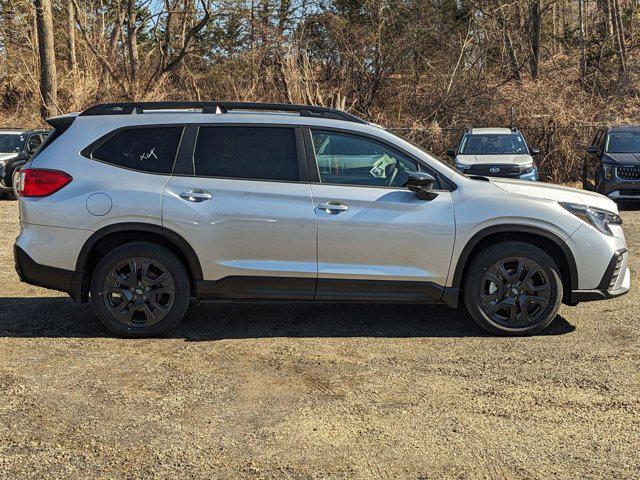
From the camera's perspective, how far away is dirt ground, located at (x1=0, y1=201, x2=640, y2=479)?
3.63 metres

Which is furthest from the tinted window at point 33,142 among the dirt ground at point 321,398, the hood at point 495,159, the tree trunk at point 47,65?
the dirt ground at point 321,398

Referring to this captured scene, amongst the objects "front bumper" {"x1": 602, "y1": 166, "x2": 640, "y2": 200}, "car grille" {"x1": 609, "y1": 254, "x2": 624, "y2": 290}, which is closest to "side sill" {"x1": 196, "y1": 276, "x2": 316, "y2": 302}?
"car grille" {"x1": 609, "y1": 254, "x2": 624, "y2": 290}

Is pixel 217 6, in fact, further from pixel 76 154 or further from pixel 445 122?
pixel 76 154

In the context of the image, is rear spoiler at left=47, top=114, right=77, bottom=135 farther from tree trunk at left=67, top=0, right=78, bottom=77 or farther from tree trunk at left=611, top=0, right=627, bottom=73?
tree trunk at left=611, top=0, right=627, bottom=73

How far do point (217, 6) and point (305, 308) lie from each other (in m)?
22.0

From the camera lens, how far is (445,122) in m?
25.3

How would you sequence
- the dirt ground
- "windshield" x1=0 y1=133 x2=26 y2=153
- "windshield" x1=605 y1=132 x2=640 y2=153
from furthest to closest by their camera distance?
"windshield" x1=0 y1=133 x2=26 y2=153 → "windshield" x1=605 y1=132 x2=640 y2=153 → the dirt ground

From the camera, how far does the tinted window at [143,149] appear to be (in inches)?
232

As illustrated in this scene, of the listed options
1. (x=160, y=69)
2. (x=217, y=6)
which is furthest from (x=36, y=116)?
(x=217, y=6)

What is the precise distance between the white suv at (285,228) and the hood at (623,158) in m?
10.1

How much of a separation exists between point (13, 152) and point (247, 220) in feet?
46.9

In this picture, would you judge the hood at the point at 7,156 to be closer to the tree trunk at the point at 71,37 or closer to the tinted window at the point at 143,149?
the tree trunk at the point at 71,37

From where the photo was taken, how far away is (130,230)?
19.0ft

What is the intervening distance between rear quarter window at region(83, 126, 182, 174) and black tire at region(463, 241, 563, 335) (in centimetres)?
258
